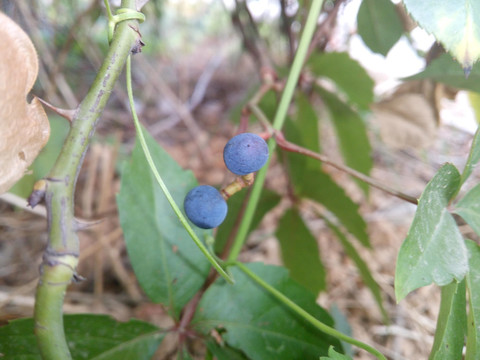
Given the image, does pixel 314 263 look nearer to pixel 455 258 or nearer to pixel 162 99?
pixel 455 258

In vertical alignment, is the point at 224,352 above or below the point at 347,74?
below

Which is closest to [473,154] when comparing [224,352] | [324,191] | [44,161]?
[224,352]

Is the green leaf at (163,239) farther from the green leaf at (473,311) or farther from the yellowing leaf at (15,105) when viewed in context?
the green leaf at (473,311)

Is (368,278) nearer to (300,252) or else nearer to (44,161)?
(300,252)

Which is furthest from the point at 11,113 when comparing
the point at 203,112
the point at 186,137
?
the point at 203,112

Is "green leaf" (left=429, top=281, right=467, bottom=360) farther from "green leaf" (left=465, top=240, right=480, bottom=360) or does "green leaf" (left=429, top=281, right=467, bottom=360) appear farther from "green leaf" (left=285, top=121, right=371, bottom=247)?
"green leaf" (left=285, top=121, right=371, bottom=247)

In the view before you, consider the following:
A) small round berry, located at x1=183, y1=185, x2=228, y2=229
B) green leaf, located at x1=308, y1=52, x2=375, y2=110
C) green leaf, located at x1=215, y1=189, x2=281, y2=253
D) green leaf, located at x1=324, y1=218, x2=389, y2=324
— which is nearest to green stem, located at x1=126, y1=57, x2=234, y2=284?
small round berry, located at x1=183, y1=185, x2=228, y2=229
